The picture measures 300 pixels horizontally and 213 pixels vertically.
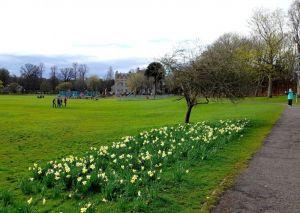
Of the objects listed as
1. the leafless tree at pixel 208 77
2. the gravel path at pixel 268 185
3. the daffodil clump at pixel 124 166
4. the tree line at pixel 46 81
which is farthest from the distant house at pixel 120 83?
the gravel path at pixel 268 185

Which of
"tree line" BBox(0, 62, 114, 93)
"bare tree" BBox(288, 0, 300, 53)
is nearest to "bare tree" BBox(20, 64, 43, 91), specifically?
"tree line" BBox(0, 62, 114, 93)

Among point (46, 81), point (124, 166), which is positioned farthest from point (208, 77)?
point (46, 81)

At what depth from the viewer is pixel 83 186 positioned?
26.5 ft

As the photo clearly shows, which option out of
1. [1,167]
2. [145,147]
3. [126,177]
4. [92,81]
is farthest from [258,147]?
[92,81]

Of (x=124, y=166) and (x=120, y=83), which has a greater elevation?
(x=120, y=83)

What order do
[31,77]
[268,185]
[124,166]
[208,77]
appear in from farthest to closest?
[31,77]
[208,77]
[124,166]
[268,185]

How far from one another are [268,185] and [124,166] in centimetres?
333

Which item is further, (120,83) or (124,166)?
(120,83)

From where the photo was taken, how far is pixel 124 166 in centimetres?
1014

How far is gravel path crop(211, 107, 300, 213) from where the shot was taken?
277 inches

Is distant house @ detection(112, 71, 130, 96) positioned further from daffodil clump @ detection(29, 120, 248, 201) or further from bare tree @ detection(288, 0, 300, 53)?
daffodil clump @ detection(29, 120, 248, 201)

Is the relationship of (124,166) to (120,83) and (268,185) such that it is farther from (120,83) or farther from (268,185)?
(120,83)

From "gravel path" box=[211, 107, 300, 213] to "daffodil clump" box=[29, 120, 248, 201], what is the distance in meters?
A: 1.48

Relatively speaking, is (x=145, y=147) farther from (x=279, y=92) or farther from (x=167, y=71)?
(x=279, y=92)
